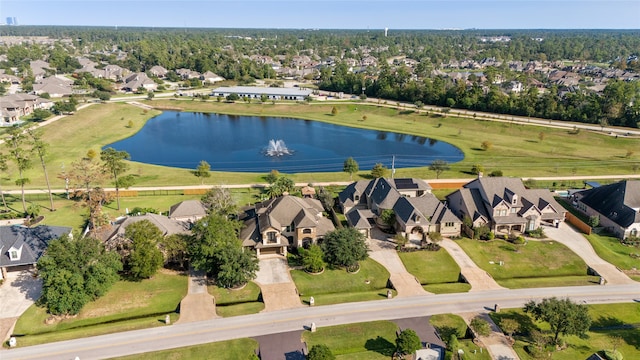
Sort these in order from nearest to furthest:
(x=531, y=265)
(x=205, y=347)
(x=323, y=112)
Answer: (x=205, y=347), (x=531, y=265), (x=323, y=112)

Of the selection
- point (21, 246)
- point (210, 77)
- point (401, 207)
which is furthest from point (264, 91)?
point (21, 246)

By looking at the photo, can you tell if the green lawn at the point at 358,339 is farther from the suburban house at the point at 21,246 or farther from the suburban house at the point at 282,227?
the suburban house at the point at 21,246

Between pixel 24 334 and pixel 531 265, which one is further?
pixel 531 265

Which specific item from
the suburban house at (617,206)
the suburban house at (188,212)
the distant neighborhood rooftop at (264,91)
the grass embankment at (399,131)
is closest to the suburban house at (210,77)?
the distant neighborhood rooftop at (264,91)

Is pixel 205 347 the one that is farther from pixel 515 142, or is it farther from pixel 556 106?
pixel 556 106

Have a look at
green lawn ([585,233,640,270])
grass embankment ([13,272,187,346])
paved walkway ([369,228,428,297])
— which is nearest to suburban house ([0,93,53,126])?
grass embankment ([13,272,187,346])

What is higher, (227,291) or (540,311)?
(540,311)

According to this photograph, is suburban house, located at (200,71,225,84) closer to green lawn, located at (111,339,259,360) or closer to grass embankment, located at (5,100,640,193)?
grass embankment, located at (5,100,640,193)

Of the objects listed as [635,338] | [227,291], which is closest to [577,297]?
[635,338]
